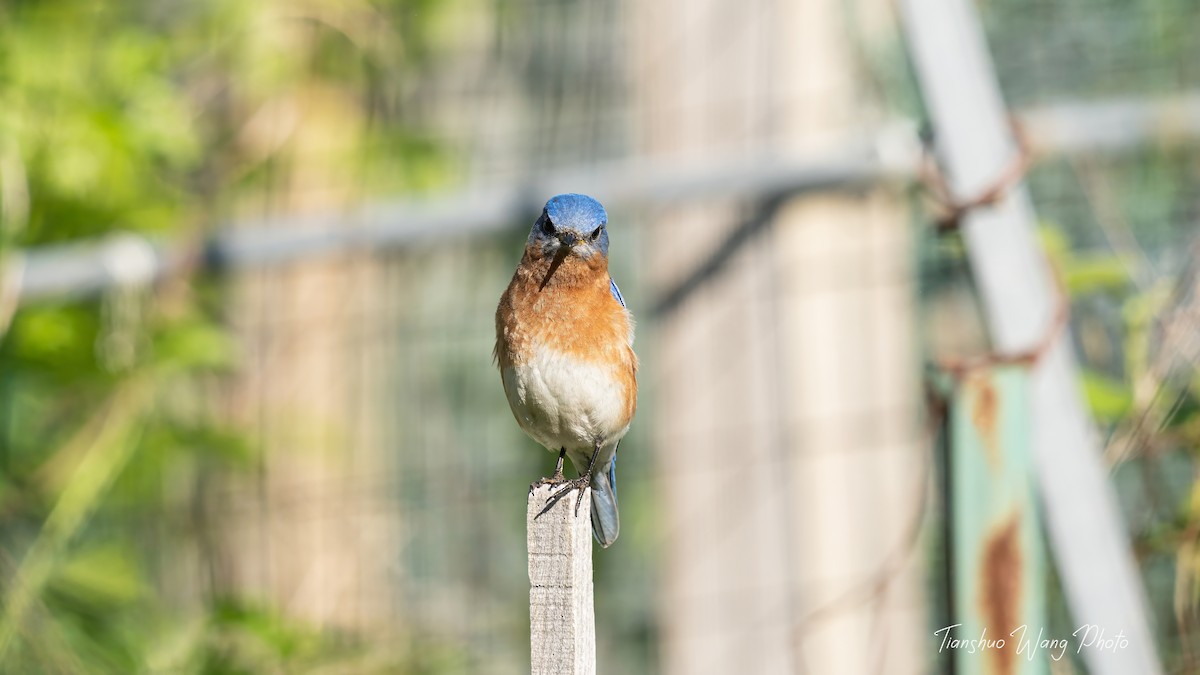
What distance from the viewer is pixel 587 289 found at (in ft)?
9.95

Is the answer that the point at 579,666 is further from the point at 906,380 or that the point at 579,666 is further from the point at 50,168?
the point at 50,168

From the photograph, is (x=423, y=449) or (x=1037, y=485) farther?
(x=423, y=449)

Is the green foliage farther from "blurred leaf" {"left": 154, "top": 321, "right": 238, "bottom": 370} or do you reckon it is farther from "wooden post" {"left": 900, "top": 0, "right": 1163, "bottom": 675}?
"wooden post" {"left": 900, "top": 0, "right": 1163, "bottom": 675}

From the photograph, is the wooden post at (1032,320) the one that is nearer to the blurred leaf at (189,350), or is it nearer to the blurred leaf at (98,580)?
the blurred leaf at (189,350)

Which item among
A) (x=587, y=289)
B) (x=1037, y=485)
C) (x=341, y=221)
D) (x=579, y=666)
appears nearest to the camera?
(x=579, y=666)

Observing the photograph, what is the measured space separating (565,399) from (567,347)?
11 centimetres

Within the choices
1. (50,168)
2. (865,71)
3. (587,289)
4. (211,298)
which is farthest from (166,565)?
(865,71)

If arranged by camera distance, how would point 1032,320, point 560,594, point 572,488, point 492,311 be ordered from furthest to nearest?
point 492,311 → point 1032,320 → point 572,488 → point 560,594

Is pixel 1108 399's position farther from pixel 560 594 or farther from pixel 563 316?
pixel 560 594

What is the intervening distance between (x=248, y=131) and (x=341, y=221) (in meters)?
1.27

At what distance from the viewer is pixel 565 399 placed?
9.73 feet

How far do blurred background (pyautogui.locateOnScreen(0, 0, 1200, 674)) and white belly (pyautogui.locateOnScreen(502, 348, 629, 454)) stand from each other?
59 cm

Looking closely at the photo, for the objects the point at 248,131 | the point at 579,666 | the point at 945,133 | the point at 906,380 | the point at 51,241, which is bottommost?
the point at 579,666

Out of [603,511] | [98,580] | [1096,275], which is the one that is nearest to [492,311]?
[98,580]
